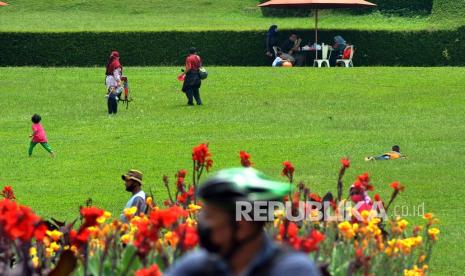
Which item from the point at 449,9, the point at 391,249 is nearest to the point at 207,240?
the point at 391,249

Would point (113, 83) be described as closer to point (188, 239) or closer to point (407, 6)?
point (188, 239)

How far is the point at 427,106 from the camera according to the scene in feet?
73.3

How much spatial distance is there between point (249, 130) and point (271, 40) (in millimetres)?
14251

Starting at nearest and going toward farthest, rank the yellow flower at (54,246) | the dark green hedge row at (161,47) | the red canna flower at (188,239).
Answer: the red canna flower at (188,239)
the yellow flower at (54,246)
the dark green hedge row at (161,47)

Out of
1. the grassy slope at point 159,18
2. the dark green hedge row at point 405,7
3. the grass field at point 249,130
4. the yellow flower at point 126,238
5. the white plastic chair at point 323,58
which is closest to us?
the yellow flower at point 126,238

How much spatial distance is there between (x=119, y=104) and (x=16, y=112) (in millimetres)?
2287

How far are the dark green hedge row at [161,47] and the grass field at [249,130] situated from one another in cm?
336

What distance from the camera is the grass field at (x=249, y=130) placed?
14.2m

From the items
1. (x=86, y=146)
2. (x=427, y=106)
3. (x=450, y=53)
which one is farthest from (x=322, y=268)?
(x=450, y=53)

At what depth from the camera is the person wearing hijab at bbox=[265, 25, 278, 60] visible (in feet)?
109

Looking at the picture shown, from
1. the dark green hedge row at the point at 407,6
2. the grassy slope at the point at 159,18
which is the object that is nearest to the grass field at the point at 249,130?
the grassy slope at the point at 159,18

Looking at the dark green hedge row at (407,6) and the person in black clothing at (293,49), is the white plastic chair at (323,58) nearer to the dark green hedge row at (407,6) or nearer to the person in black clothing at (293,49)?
the person in black clothing at (293,49)

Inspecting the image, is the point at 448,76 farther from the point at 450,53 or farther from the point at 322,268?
the point at 322,268

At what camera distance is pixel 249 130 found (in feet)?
63.7
